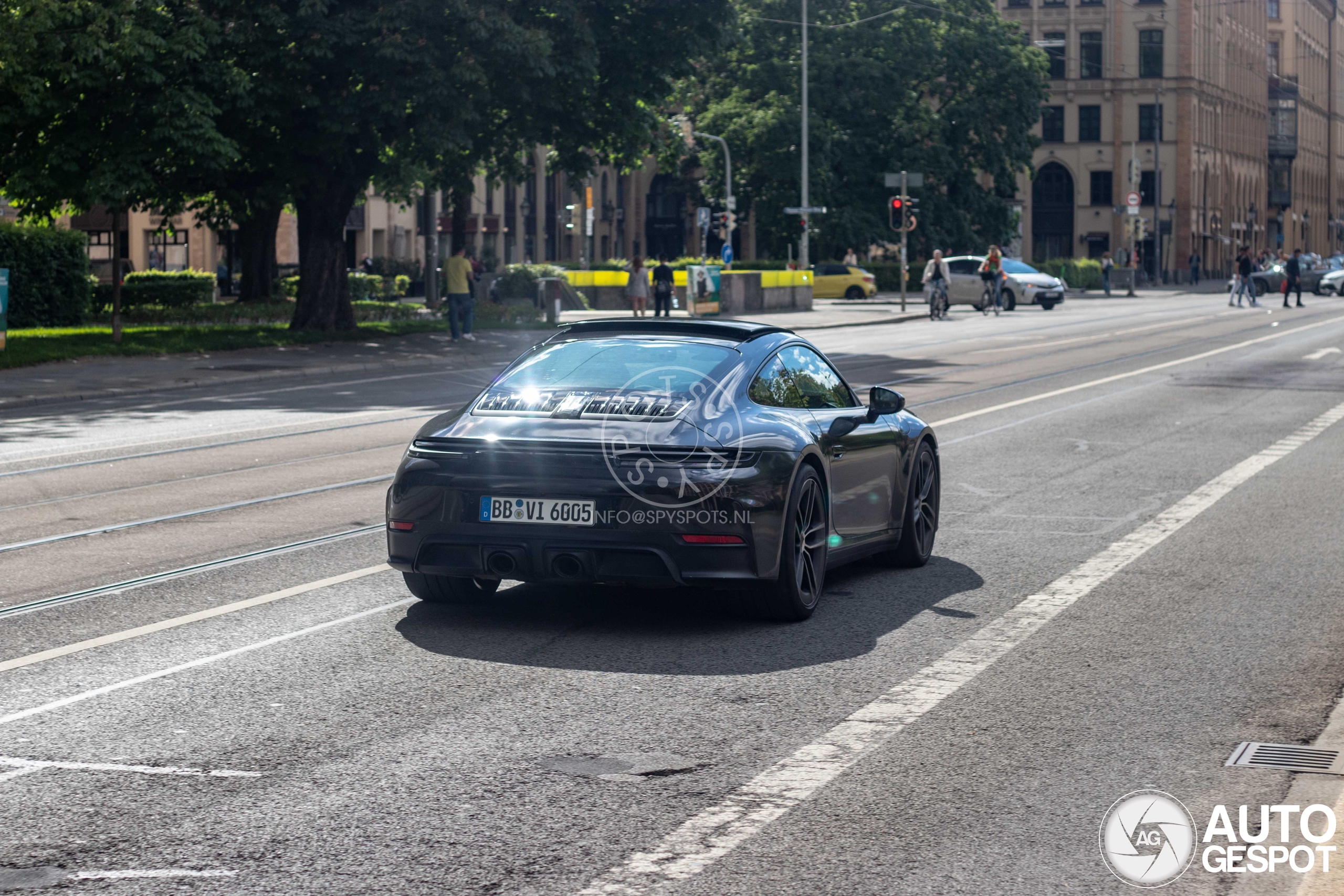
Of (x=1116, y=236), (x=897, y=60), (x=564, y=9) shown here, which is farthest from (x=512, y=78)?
(x=1116, y=236)

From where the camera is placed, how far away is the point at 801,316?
49031mm

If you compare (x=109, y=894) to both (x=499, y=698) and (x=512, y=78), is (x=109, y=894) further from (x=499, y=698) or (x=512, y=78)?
(x=512, y=78)

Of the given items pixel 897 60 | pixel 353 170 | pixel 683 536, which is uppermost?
pixel 897 60

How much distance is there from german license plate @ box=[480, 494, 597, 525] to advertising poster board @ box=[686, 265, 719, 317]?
4049 cm

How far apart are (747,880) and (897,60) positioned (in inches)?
2681

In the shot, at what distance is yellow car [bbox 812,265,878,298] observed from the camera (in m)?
65.1

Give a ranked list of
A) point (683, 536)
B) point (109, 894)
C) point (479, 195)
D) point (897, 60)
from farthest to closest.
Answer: point (479, 195) → point (897, 60) → point (683, 536) → point (109, 894)

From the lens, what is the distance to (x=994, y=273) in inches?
2080

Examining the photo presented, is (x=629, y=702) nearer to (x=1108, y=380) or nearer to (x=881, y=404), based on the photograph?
(x=881, y=404)

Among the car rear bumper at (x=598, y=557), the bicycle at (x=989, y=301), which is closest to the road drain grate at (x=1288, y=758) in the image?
the car rear bumper at (x=598, y=557)

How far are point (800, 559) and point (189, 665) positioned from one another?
103 inches

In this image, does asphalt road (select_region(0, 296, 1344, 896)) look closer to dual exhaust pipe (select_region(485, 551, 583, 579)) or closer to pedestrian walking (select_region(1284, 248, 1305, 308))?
dual exhaust pipe (select_region(485, 551, 583, 579))

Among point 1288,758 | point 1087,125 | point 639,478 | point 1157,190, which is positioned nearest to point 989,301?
point 1157,190

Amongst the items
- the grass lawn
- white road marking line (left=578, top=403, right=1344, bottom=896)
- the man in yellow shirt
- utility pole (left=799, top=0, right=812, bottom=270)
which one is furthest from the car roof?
utility pole (left=799, top=0, right=812, bottom=270)
